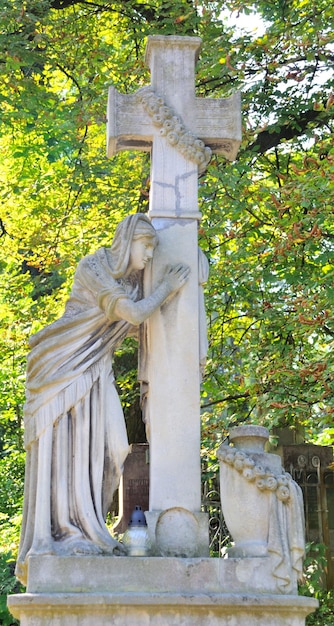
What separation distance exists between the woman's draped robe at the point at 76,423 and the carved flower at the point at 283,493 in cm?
103

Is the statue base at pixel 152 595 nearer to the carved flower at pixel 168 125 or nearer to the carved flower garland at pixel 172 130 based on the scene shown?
the carved flower garland at pixel 172 130


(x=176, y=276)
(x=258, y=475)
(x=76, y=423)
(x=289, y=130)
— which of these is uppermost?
(x=289, y=130)

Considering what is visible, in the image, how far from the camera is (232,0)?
1292 cm

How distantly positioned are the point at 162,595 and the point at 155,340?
1769 mm

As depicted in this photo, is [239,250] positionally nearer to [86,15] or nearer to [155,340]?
[86,15]

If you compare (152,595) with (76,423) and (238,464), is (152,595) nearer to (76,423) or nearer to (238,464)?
(238,464)

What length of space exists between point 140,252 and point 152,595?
2.25 meters

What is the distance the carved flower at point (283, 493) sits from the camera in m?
6.73

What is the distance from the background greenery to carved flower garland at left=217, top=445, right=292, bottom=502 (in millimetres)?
3907

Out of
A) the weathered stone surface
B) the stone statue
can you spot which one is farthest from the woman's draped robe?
the weathered stone surface

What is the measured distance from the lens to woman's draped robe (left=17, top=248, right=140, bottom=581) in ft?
21.9

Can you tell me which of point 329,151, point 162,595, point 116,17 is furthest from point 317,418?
point 116,17

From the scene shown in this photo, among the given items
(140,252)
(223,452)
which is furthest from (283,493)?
(140,252)

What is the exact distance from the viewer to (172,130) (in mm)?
7727
